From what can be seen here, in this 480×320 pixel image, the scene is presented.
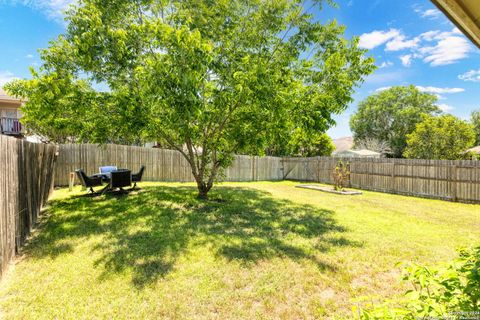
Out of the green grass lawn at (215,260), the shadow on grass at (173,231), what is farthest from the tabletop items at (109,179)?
the green grass lawn at (215,260)

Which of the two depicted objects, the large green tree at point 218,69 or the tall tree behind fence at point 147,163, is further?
the tall tree behind fence at point 147,163

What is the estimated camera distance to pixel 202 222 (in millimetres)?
6031

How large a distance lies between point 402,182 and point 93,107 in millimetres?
13101

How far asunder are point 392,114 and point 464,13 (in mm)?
38813

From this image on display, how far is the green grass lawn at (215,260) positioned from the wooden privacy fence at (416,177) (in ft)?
9.55

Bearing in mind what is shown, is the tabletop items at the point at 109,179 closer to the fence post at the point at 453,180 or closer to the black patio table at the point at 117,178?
the black patio table at the point at 117,178

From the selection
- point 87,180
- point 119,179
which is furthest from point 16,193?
point 119,179

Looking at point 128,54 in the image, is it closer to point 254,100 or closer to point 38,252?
point 254,100

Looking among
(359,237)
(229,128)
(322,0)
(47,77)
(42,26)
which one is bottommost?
(359,237)

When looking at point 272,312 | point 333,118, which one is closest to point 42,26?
point 333,118

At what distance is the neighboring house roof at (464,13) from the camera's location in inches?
61.0

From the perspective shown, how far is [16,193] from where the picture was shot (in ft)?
13.5

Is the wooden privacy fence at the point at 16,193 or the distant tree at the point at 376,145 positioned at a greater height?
the distant tree at the point at 376,145

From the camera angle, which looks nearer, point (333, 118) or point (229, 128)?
point (333, 118)
